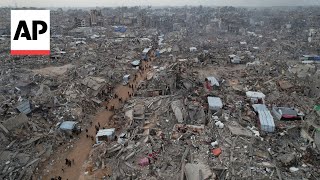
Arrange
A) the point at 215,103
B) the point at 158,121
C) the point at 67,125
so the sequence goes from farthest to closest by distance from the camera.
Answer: the point at 215,103
the point at 158,121
the point at 67,125

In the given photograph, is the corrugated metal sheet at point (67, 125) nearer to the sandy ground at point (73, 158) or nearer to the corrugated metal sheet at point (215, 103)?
the sandy ground at point (73, 158)

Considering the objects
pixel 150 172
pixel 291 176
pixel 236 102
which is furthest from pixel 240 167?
pixel 236 102

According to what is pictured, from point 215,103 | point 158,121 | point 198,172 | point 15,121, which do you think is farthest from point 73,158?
point 215,103

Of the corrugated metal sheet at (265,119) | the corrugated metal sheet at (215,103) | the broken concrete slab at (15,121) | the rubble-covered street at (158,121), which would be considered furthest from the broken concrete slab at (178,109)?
the broken concrete slab at (15,121)

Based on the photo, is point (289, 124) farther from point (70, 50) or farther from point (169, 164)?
point (70, 50)

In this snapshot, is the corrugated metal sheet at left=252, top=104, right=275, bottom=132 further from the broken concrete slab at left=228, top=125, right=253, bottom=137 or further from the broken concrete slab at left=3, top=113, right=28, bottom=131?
the broken concrete slab at left=3, top=113, right=28, bottom=131

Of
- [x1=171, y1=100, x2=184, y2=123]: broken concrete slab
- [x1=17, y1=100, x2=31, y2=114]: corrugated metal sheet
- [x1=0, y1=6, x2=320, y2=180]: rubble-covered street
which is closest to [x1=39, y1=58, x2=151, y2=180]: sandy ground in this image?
[x1=0, y1=6, x2=320, y2=180]: rubble-covered street

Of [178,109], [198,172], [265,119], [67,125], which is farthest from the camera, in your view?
[178,109]

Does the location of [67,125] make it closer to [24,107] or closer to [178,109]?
[24,107]
